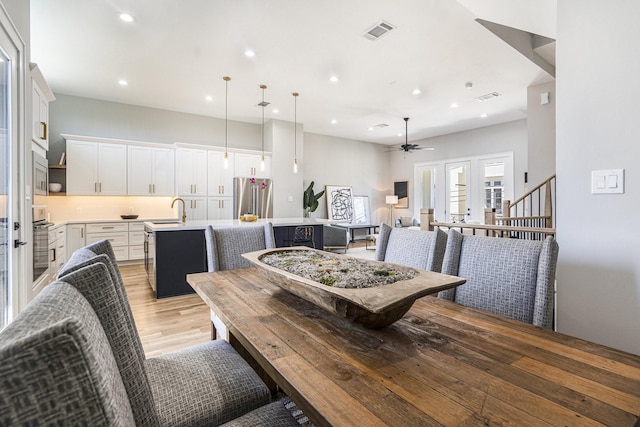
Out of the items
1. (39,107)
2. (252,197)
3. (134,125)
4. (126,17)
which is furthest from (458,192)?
(39,107)

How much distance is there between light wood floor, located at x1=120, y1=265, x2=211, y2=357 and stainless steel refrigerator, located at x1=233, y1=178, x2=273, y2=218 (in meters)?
2.72

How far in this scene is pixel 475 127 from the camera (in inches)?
311

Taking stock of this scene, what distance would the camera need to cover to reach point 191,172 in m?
6.20

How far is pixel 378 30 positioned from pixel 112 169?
5.01 metres

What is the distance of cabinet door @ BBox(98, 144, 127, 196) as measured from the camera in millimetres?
5520

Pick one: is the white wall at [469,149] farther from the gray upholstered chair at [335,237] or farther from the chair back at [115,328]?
the chair back at [115,328]

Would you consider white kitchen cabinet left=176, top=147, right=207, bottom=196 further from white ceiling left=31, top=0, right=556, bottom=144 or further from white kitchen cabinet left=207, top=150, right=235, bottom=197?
white ceiling left=31, top=0, right=556, bottom=144

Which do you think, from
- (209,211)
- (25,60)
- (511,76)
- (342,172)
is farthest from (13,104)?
(342,172)

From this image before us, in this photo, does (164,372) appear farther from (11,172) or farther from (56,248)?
(56,248)

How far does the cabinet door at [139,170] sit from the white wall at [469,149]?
22.3 feet

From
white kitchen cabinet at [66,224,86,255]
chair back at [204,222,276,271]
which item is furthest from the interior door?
white kitchen cabinet at [66,224,86,255]

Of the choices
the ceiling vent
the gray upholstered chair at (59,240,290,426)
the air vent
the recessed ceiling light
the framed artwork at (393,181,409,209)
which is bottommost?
the gray upholstered chair at (59,240,290,426)

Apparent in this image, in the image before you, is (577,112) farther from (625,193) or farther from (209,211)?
(209,211)

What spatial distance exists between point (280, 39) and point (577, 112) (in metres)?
3.03
